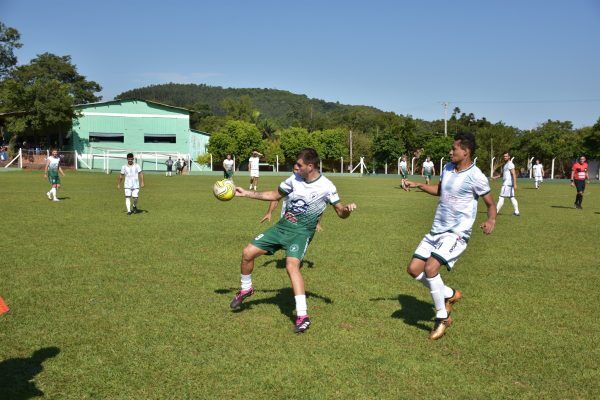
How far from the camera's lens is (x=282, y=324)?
6441 mm

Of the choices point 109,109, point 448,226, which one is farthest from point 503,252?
point 109,109

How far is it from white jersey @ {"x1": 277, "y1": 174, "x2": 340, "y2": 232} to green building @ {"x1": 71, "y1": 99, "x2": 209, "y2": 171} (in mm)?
60977

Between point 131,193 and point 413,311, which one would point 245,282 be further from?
point 131,193

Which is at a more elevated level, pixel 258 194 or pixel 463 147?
pixel 463 147

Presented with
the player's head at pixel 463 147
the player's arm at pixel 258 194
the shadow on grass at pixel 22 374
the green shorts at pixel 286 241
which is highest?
the player's head at pixel 463 147

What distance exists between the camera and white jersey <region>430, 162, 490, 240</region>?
21.1ft

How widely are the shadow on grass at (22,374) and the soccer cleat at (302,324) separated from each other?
2.47 meters

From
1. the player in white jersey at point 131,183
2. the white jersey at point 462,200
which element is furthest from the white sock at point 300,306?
the player in white jersey at point 131,183

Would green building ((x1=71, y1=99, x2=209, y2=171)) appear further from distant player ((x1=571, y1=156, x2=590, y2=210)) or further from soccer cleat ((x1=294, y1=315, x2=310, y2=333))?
soccer cleat ((x1=294, y1=315, x2=310, y2=333))

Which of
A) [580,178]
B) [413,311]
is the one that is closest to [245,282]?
[413,311]

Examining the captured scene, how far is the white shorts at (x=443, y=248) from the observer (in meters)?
6.32

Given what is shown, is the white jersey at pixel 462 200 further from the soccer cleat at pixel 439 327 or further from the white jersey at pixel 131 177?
the white jersey at pixel 131 177

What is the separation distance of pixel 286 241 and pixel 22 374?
10.2 ft

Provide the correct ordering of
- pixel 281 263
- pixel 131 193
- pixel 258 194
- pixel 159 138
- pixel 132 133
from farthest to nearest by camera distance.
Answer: pixel 159 138, pixel 132 133, pixel 131 193, pixel 281 263, pixel 258 194
